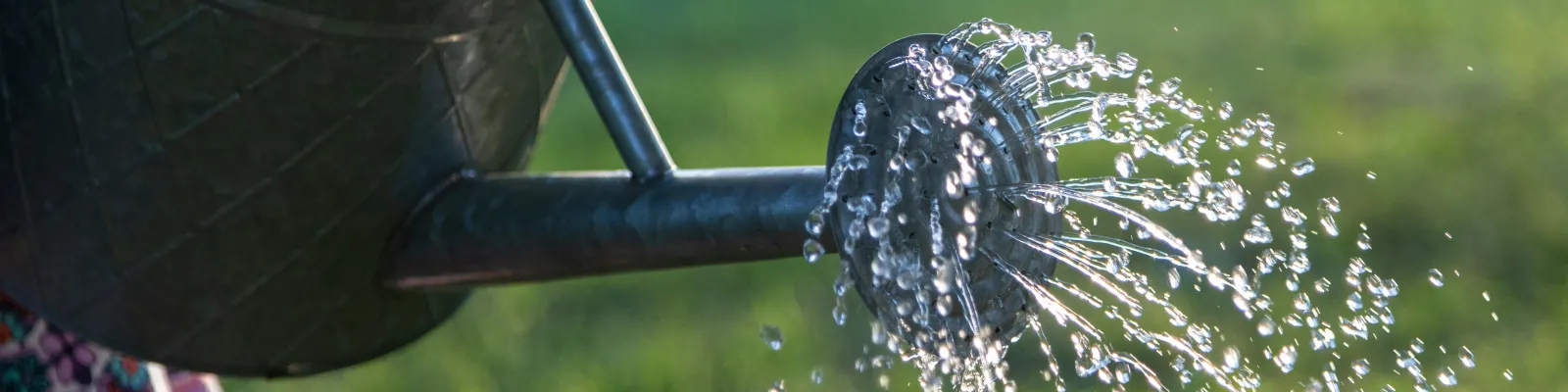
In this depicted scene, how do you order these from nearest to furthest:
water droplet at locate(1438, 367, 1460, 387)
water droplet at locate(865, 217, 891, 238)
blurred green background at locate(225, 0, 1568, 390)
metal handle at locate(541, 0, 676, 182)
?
water droplet at locate(865, 217, 891, 238) → metal handle at locate(541, 0, 676, 182) → water droplet at locate(1438, 367, 1460, 387) → blurred green background at locate(225, 0, 1568, 390)

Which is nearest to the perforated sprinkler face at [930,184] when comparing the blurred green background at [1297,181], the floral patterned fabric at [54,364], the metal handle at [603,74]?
the metal handle at [603,74]

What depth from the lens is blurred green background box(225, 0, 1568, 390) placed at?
1.01 metres

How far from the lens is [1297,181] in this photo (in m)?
1.11

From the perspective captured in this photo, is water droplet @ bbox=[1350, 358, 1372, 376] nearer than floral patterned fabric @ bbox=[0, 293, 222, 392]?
No

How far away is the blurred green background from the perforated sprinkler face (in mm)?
537

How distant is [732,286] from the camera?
1.18 m

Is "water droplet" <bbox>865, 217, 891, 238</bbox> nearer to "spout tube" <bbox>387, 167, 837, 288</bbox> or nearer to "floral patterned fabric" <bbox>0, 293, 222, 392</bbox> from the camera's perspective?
"spout tube" <bbox>387, 167, 837, 288</bbox>

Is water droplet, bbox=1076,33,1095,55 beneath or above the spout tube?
above

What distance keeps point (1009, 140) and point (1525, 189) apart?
3.04 ft

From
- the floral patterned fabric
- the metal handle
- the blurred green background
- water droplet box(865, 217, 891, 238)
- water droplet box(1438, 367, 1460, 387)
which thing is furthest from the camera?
the blurred green background

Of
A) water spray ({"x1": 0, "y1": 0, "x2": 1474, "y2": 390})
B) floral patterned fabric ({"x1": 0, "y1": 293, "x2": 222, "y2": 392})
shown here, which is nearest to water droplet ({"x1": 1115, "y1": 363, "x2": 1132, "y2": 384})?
water spray ({"x1": 0, "y1": 0, "x2": 1474, "y2": 390})

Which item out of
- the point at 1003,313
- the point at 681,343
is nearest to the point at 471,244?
the point at 1003,313

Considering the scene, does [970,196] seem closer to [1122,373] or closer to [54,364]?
[1122,373]

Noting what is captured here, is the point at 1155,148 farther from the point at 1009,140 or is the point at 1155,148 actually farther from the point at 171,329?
the point at 171,329
